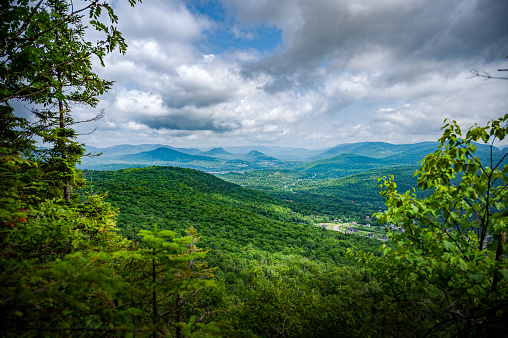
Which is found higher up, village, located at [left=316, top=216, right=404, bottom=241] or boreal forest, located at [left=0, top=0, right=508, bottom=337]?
boreal forest, located at [left=0, top=0, right=508, bottom=337]

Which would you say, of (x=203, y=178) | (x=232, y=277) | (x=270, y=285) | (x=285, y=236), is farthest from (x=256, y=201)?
(x=270, y=285)

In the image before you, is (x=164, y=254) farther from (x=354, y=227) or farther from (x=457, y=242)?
(x=354, y=227)

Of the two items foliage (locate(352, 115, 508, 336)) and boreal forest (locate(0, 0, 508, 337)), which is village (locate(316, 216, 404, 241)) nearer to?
boreal forest (locate(0, 0, 508, 337))

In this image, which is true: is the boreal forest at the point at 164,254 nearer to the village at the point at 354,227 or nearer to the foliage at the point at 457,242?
the foliage at the point at 457,242

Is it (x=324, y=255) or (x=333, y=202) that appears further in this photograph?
(x=333, y=202)

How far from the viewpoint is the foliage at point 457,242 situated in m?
2.79

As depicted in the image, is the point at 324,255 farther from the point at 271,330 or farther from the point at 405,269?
the point at 405,269

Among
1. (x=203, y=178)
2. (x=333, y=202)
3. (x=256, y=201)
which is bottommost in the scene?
(x=333, y=202)

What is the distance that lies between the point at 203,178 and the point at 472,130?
558 feet

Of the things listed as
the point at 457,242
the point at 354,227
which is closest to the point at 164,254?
the point at 457,242

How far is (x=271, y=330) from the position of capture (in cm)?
940

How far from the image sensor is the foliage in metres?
2.79

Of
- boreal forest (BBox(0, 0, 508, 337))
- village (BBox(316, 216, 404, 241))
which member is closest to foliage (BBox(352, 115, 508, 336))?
boreal forest (BBox(0, 0, 508, 337))

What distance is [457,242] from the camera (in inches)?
142
